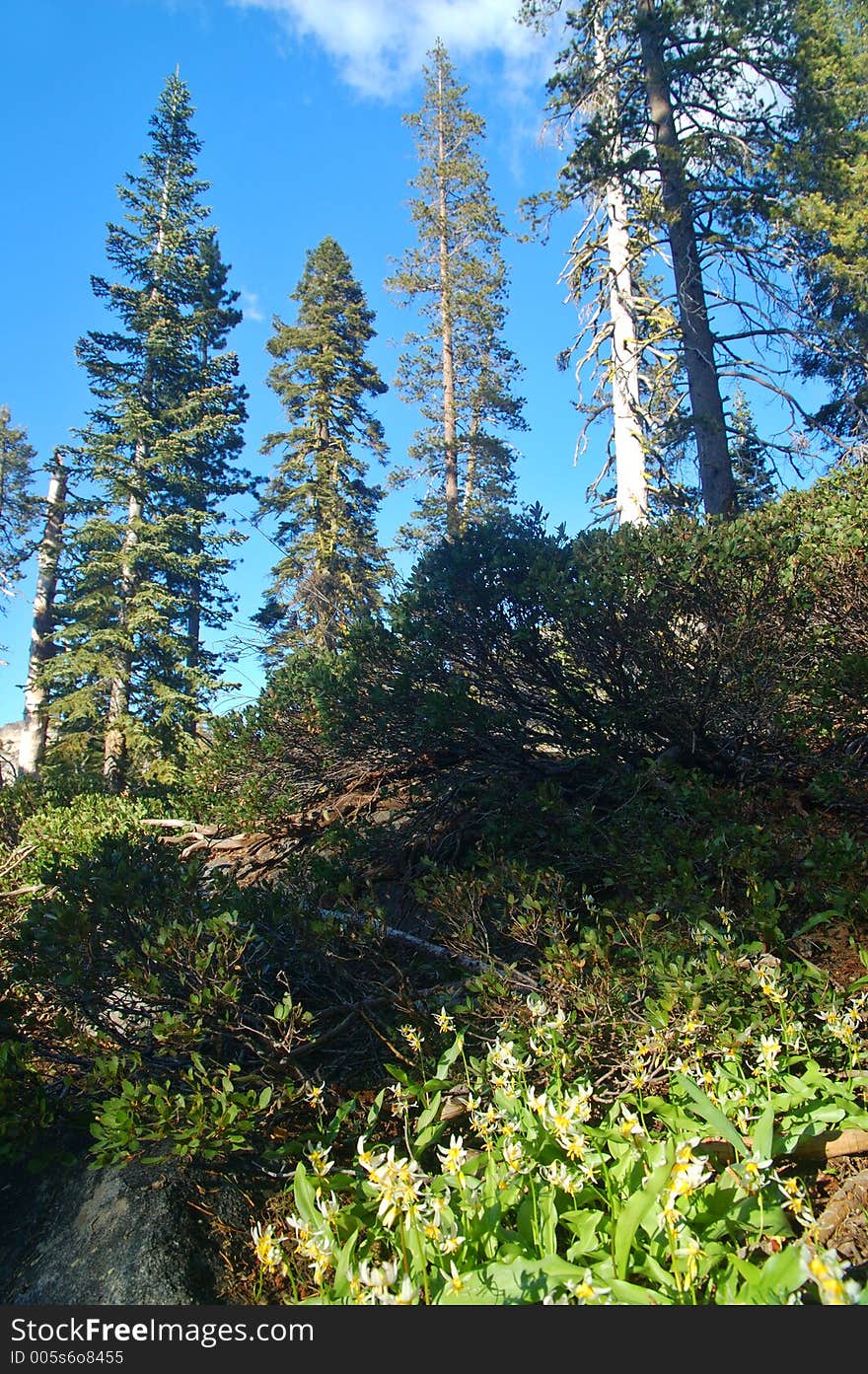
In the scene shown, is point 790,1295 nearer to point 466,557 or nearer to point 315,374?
point 466,557

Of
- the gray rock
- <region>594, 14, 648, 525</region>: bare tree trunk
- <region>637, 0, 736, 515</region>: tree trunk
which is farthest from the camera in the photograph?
<region>594, 14, 648, 525</region>: bare tree trunk

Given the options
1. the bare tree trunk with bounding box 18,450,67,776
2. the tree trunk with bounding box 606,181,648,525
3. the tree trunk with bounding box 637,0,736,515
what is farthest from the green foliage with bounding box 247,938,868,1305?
the bare tree trunk with bounding box 18,450,67,776

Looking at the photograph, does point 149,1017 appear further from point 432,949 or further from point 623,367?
point 623,367

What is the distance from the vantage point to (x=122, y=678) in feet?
53.8

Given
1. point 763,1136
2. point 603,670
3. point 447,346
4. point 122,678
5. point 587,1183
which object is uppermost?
point 447,346

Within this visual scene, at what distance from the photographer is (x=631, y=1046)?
9.54 feet

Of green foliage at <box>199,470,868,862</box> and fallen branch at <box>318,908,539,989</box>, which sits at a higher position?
green foliage at <box>199,470,868,862</box>

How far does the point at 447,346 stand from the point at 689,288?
1278cm

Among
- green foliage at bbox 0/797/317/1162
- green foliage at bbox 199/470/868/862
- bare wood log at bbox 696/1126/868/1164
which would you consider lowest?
bare wood log at bbox 696/1126/868/1164

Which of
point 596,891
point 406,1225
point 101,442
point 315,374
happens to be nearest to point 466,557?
point 596,891

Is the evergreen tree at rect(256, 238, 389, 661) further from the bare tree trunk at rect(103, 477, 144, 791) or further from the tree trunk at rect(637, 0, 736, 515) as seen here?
the tree trunk at rect(637, 0, 736, 515)

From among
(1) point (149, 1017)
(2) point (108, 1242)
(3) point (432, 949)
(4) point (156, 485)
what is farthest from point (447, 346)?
(2) point (108, 1242)

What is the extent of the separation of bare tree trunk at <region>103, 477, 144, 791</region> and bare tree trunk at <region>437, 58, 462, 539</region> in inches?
314

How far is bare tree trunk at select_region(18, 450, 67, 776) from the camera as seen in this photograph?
55.4 ft
